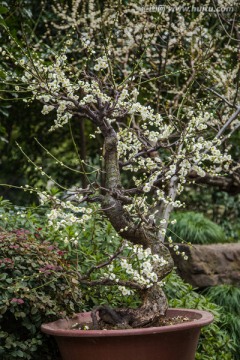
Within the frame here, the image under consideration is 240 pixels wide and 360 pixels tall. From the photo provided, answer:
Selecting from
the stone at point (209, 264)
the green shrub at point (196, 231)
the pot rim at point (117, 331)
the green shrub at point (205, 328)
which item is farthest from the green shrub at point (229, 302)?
the pot rim at point (117, 331)

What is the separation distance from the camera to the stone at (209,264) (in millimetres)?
5941

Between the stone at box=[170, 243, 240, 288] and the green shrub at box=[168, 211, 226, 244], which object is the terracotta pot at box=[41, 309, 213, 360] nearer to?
the stone at box=[170, 243, 240, 288]

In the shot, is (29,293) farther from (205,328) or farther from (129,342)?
(205,328)

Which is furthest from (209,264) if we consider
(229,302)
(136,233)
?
(136,233)

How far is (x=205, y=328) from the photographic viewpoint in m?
4.81

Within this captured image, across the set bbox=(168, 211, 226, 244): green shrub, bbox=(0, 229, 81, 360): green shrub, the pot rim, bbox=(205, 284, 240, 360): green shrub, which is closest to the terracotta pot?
the pot rim

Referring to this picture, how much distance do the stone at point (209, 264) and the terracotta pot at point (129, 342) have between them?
2314 mm

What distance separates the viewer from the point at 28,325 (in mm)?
3768

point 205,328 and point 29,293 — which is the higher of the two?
point 29,293

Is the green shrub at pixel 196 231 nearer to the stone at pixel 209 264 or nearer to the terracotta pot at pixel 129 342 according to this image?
the stone at pixel 209 264

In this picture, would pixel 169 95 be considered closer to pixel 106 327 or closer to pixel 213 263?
pixel 213 263

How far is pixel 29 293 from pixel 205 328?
1686 millimetres

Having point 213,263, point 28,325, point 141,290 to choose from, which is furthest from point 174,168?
point 213,263

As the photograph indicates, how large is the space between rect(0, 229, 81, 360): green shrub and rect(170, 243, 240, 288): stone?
2062 millimetres
